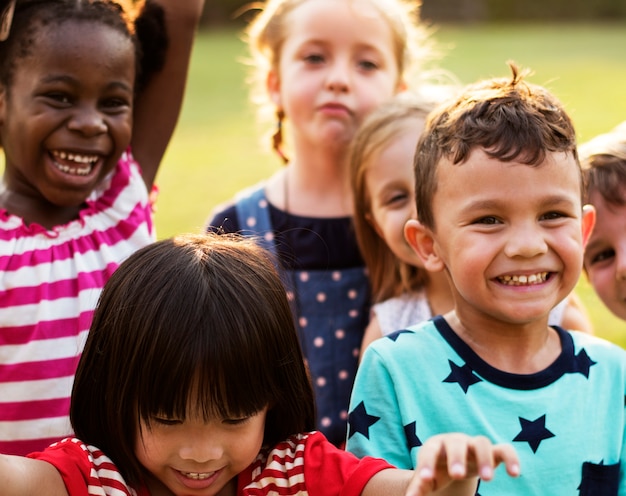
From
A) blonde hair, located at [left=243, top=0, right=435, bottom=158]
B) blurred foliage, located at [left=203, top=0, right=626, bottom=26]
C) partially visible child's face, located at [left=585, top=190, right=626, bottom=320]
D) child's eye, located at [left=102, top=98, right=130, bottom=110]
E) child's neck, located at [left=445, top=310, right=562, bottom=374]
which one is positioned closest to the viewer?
child's neck, located at [left=445, top=310, right=562, bottom=374]

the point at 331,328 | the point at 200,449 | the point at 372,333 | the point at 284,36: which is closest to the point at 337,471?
the point at 200,449

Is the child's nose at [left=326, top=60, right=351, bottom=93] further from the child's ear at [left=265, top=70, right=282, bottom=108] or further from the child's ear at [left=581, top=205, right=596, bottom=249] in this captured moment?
the child's ear at [left=581, top=205, right=596, bottom=249]

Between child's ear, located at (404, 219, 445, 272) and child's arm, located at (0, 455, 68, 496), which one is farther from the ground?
child's ear, located at (404, 219, 445, 272)

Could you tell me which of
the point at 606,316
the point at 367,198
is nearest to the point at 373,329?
the point at 367,198

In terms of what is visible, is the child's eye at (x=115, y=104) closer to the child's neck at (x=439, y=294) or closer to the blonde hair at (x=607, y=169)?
the child's neck at (x=439, y=294)

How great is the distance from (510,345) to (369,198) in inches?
40.5

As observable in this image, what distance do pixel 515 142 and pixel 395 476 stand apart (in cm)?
83

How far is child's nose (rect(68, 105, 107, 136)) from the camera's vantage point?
2.71 m

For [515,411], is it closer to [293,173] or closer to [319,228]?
[319,228]

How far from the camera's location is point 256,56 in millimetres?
4121

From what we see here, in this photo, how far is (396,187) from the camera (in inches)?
129

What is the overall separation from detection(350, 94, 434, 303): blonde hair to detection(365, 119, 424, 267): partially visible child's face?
22 millimetres

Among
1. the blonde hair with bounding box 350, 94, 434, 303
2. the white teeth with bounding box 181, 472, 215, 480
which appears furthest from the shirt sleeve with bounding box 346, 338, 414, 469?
the blonde hair with bounding box 350, 94, 434, 303

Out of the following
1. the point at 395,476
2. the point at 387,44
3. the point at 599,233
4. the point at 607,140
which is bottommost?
the point at 395,476
